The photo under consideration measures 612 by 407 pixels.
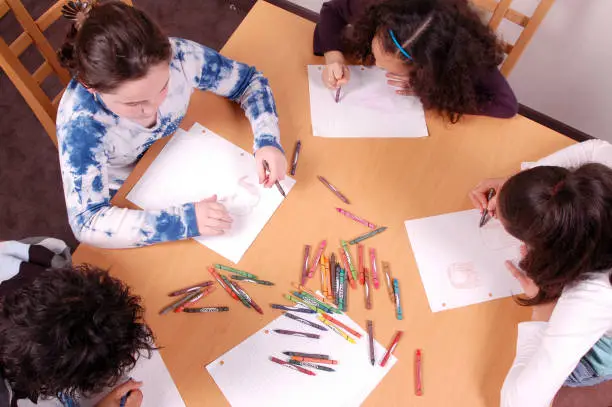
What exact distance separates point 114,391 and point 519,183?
893 millimetres

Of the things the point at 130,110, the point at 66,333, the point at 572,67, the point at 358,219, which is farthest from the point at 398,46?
the point at 572,67

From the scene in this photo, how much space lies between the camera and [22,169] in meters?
1.95

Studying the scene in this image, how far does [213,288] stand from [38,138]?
1.48 m

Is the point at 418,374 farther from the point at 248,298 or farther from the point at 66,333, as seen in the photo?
the point at 66,333

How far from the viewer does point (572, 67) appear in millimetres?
1845

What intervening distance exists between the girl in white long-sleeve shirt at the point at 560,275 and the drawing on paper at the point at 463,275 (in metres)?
0.09

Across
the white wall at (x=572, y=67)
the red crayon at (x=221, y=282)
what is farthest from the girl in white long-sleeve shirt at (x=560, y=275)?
the white wall at (x=572, y=67)

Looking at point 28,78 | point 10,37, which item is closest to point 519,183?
point 28,78

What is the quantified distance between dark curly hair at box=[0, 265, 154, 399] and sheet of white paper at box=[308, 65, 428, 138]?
26.3 inches

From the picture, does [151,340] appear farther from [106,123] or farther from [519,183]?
[519,183]

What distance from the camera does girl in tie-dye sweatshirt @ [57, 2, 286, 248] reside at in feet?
2.87

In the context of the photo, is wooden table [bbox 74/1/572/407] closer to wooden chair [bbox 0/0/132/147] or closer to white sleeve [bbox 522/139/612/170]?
white sleeve [bbox 522/139/612/170]

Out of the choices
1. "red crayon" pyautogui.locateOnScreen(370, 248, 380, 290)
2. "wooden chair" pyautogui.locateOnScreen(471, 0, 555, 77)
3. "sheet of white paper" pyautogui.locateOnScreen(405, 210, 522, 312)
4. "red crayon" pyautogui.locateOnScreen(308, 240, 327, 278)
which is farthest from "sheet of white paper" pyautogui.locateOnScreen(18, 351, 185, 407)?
"wooden chair" pyautogui.locateOnScreen(471, 0, 555, 77)

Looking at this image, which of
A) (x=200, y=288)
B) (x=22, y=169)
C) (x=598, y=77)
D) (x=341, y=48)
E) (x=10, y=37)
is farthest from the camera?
(x=10, y=37)
